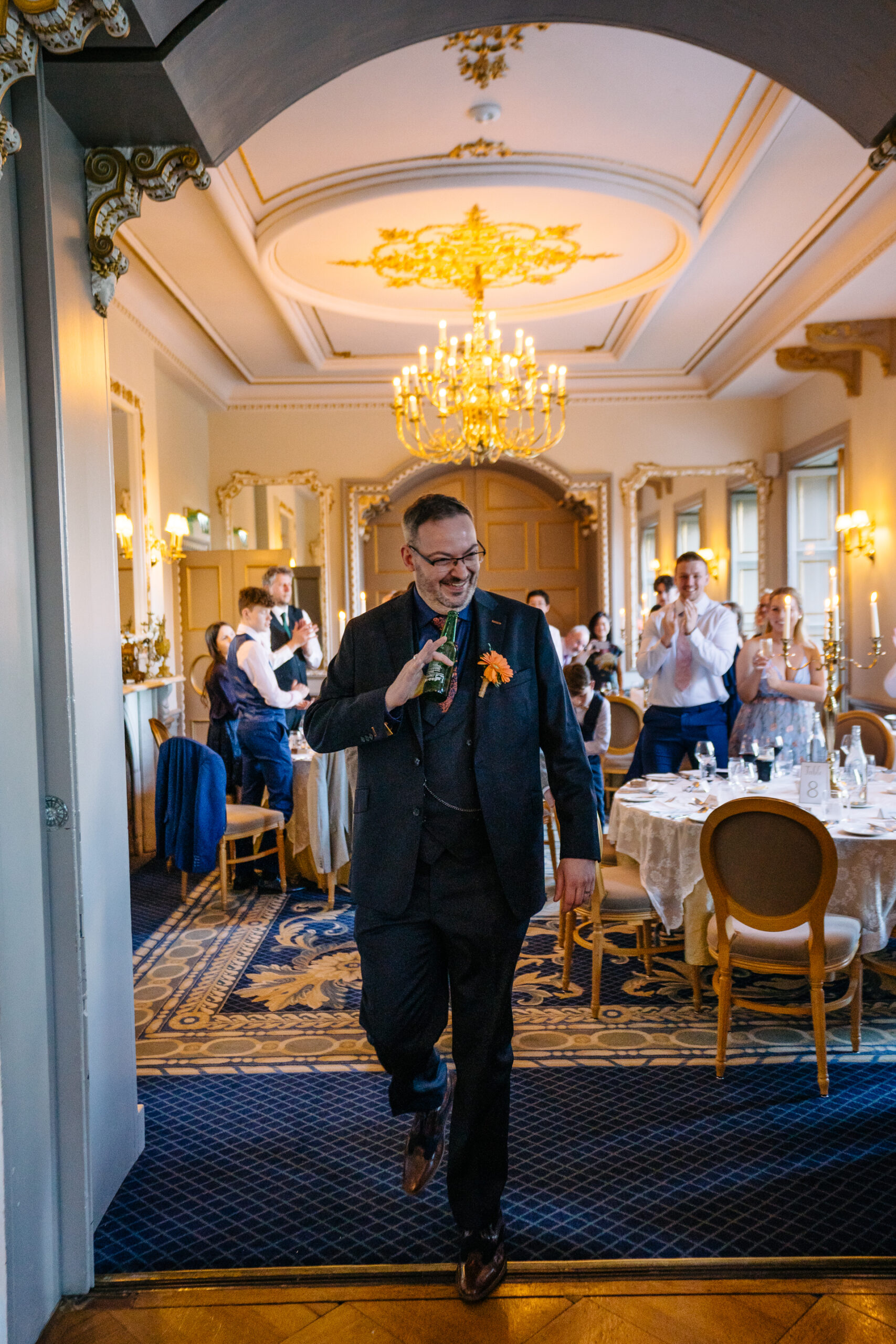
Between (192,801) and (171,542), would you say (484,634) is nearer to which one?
(192,801)

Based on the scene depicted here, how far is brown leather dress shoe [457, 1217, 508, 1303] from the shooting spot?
218cm

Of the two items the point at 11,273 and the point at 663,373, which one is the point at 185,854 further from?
the point at 663,373

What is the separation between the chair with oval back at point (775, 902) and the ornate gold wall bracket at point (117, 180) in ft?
8.12

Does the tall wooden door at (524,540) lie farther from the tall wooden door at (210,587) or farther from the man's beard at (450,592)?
the man's beard at (450,592)

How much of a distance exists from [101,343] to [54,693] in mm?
1016

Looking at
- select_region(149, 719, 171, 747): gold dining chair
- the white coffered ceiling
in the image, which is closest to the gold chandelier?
the white coffered ceiling

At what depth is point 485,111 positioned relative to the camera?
5.07m

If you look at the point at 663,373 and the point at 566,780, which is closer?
the point at 566,780

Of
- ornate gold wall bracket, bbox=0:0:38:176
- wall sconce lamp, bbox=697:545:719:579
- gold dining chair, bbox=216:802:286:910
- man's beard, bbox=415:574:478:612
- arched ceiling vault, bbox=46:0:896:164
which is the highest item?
arched ceiling vault, bbox=46:0:896:164

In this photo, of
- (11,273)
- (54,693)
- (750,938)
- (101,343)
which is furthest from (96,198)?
(750,938)

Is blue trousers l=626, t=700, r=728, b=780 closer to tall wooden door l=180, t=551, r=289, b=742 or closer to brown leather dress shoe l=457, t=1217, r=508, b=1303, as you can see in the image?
brown leather dress shoe l=457, t=1217, r=508, b=1303

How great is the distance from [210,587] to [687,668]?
5.67 m

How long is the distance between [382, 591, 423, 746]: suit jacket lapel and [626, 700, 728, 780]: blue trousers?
315 cm

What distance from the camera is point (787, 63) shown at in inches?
106
